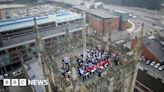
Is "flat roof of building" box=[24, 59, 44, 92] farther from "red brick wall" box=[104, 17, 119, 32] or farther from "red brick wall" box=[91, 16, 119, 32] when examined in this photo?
"red brick wall" box=[104, 17, 119, 32]

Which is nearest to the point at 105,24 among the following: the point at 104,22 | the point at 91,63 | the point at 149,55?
the point at 104,22

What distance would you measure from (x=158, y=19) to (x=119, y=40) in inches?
1998

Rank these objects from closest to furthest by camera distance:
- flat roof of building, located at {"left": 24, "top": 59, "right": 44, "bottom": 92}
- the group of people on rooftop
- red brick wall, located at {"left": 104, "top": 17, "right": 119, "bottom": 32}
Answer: the group of people on rooftop, flat roof of building, located at {"left": 24, "top": 59, "right": 44, "bottom": 92}, red brick wall, located at {"left": 104, "top": 17, "right": 119, "bottom": 32}

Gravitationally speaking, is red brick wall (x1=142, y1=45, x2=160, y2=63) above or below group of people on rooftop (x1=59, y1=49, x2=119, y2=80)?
below

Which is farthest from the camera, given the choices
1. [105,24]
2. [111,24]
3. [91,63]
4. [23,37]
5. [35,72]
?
[111,24]

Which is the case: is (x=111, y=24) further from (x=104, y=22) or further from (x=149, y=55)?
(x=149, y=55)

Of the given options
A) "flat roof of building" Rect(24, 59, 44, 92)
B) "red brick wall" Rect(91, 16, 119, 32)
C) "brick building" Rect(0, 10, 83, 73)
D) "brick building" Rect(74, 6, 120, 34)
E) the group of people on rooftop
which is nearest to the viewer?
the group of people on rooftop

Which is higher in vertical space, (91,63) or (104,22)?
(91,63)

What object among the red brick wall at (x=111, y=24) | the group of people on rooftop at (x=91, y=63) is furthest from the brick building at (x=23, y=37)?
the red brick wall at (x=111, y=24)

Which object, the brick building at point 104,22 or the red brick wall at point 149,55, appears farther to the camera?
the brick building at point 104,22

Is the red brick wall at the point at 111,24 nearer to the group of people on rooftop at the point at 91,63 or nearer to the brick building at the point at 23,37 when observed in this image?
the brick building at the point at 23,37

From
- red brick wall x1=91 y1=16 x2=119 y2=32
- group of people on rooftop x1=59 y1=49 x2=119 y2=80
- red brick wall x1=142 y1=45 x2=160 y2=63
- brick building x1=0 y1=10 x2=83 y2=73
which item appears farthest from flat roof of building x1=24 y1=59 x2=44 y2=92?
red brick wall x1=91 y1=16 x2=119 y2=32

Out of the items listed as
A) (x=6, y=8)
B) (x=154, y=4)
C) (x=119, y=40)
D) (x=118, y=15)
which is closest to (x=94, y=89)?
(x=119, y=40)

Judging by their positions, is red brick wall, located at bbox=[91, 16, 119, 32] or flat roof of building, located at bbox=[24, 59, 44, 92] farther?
red brick wall, located at bbox=[91, 16, 119, 32]
